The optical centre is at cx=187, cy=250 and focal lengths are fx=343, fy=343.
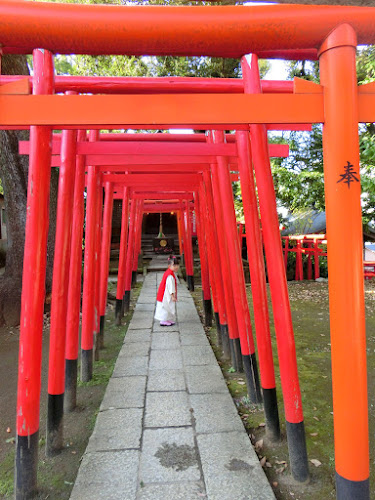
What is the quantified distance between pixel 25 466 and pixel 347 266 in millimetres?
2421

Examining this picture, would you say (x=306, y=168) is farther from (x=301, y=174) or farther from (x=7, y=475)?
(x=7, y=475)

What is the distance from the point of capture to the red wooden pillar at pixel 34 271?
7.29 ft

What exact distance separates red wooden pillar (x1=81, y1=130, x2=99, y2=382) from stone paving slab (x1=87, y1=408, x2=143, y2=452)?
3.69 feet

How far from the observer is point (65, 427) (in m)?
3.31

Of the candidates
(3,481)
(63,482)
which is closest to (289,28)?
(63,482)

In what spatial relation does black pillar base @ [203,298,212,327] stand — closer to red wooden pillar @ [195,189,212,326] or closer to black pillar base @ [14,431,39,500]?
red wooden pillar @ [195,189,212,326]

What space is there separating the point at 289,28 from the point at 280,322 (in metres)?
1.84

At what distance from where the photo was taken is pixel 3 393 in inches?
163

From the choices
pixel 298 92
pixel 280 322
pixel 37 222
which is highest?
pixel 298 92

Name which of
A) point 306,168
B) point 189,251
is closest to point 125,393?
point 189,251

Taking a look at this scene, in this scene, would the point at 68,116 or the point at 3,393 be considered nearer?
the point at 68,116

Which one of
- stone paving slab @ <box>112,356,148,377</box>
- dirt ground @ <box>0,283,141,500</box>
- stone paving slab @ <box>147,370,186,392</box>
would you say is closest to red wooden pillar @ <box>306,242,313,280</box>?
dirt ground @ <box>0,283,141,500</box>

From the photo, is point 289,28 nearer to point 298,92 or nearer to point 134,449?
point 298,92

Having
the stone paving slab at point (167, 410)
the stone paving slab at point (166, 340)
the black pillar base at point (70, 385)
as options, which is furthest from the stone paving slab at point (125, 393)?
the stone paving slab at point (166, 340)
